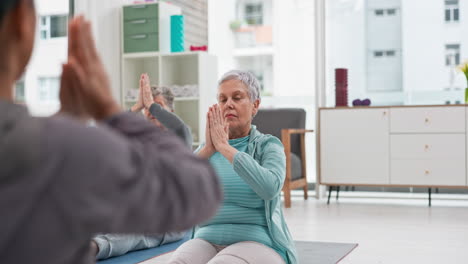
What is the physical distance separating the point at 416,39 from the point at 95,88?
6.08 meters

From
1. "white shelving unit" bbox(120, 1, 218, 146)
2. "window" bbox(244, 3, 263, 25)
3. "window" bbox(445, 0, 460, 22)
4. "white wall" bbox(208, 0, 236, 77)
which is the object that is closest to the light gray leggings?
"white shelving unit" bbox(120, 1, 218, 146)

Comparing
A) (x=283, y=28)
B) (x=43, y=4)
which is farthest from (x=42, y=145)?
(x=283, y=28)

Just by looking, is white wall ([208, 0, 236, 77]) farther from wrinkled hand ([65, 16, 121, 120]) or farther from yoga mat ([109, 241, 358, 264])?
wrinkled hand ([65, 16, 121, 120])

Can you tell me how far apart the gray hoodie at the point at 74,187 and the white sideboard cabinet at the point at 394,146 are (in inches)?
207

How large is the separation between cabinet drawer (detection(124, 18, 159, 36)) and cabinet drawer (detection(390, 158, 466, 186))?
8.36 ft

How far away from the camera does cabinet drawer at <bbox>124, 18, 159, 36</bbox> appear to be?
6.02 metres

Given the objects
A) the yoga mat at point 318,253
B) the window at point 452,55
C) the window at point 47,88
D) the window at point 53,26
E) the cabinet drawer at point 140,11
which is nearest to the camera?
the yoga mat at point 318,253

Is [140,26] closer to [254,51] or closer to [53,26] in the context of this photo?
[53,26]

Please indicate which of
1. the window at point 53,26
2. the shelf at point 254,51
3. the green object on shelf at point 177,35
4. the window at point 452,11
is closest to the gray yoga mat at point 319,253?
the window at point 53,26

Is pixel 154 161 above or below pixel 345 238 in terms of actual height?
above

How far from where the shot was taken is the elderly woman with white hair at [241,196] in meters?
1.99

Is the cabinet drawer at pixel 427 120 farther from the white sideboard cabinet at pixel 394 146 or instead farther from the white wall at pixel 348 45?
the white wall at pixel 348 45

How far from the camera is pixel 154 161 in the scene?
0.71 metres

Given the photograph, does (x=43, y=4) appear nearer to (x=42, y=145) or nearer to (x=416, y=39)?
(x=416, y=39)
